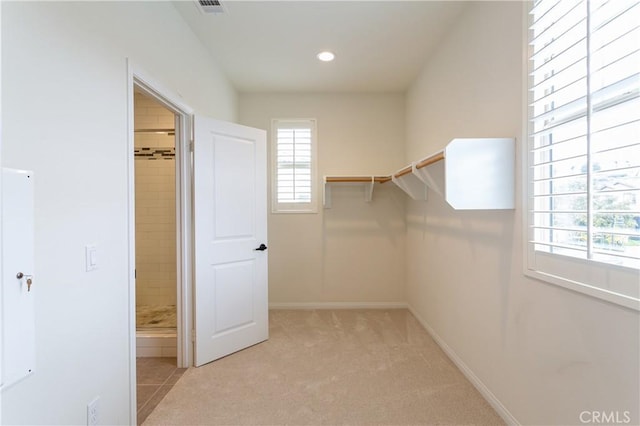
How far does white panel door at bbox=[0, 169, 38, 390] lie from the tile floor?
108 centimetres

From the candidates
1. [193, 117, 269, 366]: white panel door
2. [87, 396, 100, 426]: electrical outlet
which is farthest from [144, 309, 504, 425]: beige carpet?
[87, 396, 100, 426]: electrical outlet

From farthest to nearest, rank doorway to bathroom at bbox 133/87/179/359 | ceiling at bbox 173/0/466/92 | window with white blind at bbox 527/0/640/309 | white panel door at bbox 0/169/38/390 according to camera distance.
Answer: doorway to bathroom at bbox 133/87/179/359, ceiling at bbox 173/0/466/92, window with white blind at bbox 527/0/640/309, white panel door at bbox 0/169/38/390

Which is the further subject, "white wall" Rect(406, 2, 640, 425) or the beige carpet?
the beige carpet

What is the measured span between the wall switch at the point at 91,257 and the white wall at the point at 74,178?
28 mm

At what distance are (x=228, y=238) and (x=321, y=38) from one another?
187 centimetres

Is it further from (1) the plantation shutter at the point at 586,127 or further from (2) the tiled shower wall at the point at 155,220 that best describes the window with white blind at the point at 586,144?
(2) the tiled shower wall at the point at 155,220

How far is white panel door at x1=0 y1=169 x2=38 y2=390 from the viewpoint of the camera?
953mm

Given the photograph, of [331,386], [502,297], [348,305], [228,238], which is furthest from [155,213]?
[502,297]

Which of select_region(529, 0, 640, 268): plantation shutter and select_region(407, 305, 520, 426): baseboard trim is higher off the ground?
select_region(529, 0, 640, 268): plantation shutter

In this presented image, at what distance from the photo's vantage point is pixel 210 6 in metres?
2.12

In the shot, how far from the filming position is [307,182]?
150 inches

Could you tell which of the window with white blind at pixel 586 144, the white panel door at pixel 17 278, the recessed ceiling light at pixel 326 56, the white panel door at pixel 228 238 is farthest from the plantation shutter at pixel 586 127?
the white panel door at pixel 228 238

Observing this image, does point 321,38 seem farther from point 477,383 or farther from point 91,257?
point 477,383

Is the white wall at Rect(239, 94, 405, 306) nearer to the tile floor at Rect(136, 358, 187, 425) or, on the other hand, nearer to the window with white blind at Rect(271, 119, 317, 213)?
the window with white blind at Rect(271, 119, 317, 213)
